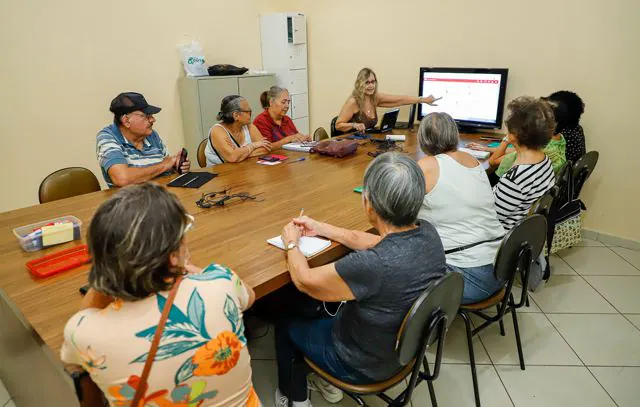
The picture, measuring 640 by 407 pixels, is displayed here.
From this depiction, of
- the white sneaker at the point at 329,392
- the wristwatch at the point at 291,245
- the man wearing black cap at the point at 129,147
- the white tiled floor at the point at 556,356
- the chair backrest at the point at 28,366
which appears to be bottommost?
the white tiled floor at the point at 556,356

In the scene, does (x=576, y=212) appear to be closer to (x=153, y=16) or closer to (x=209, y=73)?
(x=209, y=73)

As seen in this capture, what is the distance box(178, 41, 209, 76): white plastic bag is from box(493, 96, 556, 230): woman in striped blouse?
10.7 ft

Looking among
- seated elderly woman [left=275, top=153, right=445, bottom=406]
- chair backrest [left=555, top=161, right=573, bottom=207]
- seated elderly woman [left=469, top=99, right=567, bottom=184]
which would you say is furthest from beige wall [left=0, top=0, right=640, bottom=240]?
seated elderly woman [left=275, top=153, right=445, bottom=406]

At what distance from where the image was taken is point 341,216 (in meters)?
1.92

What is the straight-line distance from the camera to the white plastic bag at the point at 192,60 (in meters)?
4.32

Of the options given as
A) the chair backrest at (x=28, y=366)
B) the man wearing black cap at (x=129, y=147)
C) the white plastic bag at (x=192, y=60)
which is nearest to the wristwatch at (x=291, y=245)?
the chair backrest at (x=28, y=366)

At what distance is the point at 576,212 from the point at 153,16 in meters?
4.10

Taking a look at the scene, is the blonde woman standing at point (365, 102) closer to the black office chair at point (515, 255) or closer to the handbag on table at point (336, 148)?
the handbag on table at point (336, 148)

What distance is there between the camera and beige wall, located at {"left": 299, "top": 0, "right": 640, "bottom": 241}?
3111 mm

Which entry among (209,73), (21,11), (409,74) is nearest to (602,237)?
(409,74)

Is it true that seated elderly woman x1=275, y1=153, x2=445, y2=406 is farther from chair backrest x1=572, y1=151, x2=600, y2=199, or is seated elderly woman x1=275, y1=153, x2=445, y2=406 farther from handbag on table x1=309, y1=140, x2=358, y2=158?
chair backrest x1=572, y1=151, x2=600, y2=199

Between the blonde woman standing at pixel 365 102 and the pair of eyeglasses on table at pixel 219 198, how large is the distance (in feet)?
6.18

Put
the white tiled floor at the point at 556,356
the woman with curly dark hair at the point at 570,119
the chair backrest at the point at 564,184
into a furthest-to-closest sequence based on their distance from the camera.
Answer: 1. the woman with curly dark hair at the point at 570,119
2. the chair backrest at the point at 564,184
3. the white tiled floor at the point at 556,356

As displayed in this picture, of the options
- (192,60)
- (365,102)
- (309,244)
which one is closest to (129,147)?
(309,244)
